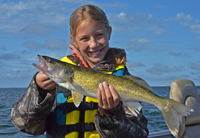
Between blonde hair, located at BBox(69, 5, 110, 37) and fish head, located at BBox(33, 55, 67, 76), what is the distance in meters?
0.92

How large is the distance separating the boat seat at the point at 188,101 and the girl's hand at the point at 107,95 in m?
3.40

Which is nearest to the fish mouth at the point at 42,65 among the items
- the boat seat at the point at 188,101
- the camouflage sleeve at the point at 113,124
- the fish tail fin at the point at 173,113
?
the camouflage sleeve at the point at 113,124

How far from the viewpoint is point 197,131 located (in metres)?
6.66

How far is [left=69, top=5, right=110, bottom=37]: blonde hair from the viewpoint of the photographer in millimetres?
4137

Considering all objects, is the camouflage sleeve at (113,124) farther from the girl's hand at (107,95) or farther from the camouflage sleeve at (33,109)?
the camouflage sleeve at (33,109)

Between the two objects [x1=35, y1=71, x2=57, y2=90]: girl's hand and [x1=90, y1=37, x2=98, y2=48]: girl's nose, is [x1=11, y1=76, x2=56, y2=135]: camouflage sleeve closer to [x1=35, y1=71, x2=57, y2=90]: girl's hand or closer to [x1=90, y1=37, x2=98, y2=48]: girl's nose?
[x1=35, y1=71, x2=57, y2=90]: girl's hand

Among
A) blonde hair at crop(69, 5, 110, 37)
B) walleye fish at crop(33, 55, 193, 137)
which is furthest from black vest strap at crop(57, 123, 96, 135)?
blonde hair at crop(69, 5, 110, 37)

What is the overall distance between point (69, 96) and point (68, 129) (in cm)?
61

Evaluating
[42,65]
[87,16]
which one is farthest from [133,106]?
[87,16]

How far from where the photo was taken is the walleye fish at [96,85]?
11.6 feet

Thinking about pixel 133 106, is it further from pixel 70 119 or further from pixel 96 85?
pixel 70 119

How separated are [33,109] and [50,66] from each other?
750 millimetres

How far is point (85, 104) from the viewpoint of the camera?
4.19 meters

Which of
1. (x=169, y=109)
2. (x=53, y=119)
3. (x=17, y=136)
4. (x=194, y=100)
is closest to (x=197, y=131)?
(x=194, y=100)
